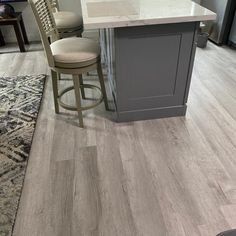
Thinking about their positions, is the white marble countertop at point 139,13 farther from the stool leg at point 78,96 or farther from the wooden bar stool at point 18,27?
the wooden bar stool at point 18,27

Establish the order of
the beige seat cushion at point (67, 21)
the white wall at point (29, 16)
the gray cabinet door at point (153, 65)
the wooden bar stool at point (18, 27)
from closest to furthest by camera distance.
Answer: the gray cabinet door at point (153, 65) < the beige seat cushion at point (67, 21) < the wooden bar stool at point (18, 27) < the white wall at point (29, 16)

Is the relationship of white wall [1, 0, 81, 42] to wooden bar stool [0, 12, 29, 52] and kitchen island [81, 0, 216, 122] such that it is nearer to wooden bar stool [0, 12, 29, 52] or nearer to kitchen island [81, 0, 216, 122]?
wooden bar stool [0, 12, 29, 52]

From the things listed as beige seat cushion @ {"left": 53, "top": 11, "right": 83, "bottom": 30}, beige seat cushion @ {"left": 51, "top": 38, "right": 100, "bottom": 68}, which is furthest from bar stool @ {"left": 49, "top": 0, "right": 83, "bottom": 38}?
beige seat cushion @ {"left": 51, "top": 38, "right": 100, "bottom": 68}

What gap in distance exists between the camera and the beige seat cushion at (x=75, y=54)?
1.81 metres

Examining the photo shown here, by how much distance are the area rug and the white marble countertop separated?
1059mm

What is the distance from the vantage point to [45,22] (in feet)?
6.59

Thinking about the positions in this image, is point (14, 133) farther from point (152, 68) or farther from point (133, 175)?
point (152, 68)

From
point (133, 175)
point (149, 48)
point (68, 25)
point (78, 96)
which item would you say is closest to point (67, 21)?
point (68, 25)

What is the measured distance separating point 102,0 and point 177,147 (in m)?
1.39

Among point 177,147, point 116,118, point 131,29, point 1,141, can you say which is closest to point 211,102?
point 177,147

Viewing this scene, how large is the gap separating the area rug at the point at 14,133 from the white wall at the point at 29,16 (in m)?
1.31

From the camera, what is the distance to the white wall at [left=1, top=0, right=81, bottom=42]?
145 inches

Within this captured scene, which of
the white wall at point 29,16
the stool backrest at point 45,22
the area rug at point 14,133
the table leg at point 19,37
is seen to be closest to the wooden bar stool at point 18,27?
the table leg at point 19,37

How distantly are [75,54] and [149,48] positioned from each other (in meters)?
0.56
